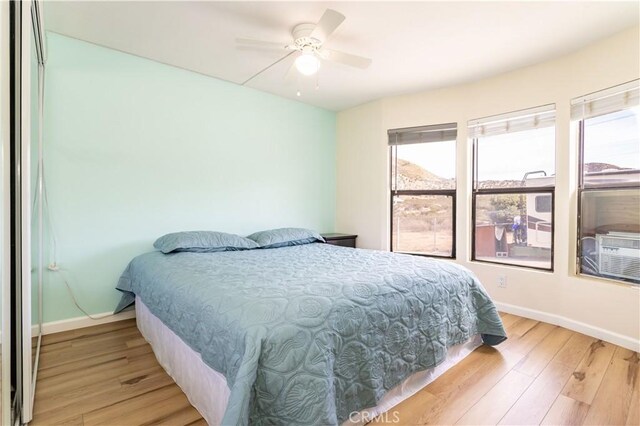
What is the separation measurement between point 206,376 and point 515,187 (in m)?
3.18

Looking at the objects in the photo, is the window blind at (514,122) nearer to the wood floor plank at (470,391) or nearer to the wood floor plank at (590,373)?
the wood floor plank at (590,373)

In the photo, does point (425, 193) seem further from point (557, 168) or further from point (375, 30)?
point (375, 30)

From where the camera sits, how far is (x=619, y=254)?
2432 millimetres

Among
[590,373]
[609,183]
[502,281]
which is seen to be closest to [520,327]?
[502,281]

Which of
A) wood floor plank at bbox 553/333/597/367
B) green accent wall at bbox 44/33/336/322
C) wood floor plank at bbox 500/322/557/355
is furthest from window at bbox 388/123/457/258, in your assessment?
green accent wall at bbox 44/33/336/322

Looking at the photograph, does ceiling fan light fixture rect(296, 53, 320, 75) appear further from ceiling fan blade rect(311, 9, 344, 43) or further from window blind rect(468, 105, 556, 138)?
window blind rect(468, 105, 556, 138)

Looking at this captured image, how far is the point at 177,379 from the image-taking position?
71.0 inches

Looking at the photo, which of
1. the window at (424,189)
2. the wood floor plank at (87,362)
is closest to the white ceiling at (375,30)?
the window at (424,189)

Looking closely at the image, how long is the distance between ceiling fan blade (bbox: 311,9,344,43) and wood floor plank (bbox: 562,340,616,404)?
2549mm

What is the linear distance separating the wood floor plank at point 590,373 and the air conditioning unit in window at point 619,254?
573mm

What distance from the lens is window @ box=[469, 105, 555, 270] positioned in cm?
289

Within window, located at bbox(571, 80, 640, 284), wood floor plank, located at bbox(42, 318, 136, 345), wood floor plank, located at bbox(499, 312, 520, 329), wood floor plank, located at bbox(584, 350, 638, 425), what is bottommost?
wood floor plank, located at bbox(584, 350, 638, 425)

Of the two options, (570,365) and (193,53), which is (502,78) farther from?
(193,53)

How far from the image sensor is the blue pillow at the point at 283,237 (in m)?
3.13
